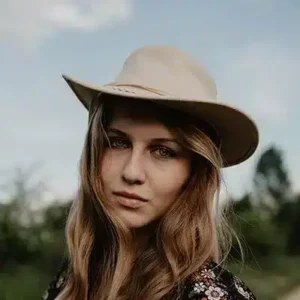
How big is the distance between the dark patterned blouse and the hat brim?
321mm

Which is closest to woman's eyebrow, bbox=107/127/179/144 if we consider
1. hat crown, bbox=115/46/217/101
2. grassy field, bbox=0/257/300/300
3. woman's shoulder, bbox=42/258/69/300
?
hat crown, bbox=115/46/217/101

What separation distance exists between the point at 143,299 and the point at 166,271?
0.09 meters

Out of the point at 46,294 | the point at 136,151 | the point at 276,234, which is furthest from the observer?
the point at 276,234

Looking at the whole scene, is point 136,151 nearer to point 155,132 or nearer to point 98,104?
point 155,132

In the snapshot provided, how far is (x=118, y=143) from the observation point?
1981 mm

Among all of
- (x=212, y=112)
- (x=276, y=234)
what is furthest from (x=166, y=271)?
(x=276, y=234)

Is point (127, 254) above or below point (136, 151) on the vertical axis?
below

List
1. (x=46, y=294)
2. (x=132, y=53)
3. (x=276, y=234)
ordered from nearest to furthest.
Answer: (x=132, y=53), (x=46, y=294), (x=276, y=234)

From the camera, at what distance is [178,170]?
6.46ft

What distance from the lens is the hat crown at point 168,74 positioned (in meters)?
1.97

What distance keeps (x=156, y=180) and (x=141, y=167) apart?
51 mm

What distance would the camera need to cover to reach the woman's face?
1.93m

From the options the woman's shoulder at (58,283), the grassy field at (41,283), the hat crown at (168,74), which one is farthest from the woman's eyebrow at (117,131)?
the grassy field at (41,283)

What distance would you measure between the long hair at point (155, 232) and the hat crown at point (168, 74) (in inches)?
2.3
